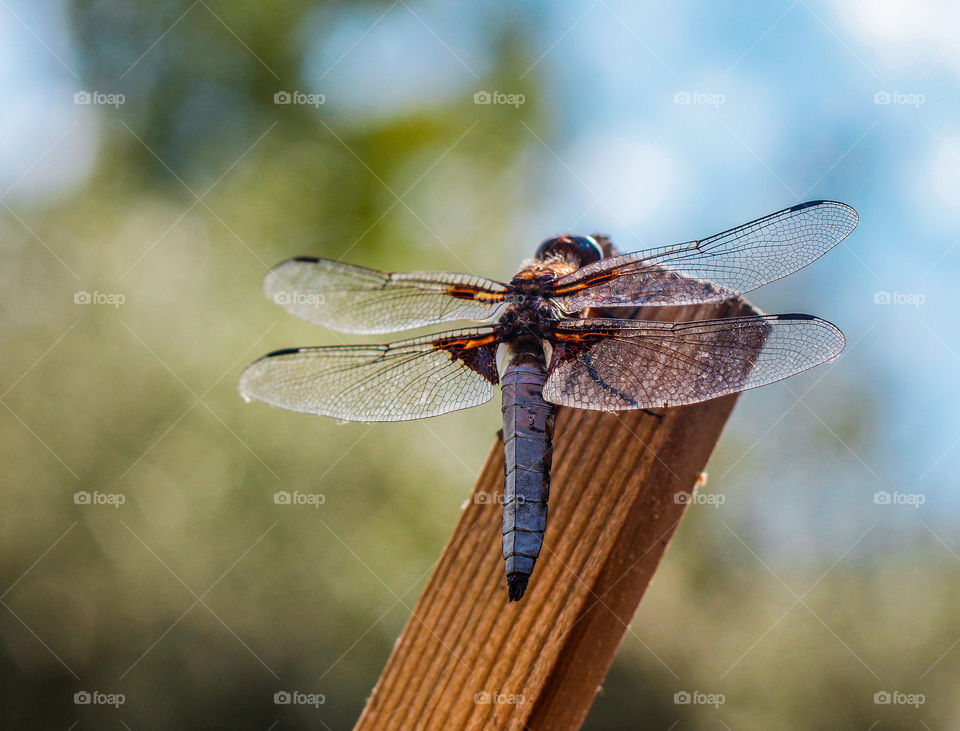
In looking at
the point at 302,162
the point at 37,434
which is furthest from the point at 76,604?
the point at 302,162

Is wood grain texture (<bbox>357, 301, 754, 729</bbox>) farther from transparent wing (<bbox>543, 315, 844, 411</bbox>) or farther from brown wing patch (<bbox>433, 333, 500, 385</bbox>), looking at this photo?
brown wing patch (<bbox>433, 333, 500, 385</bbox>)

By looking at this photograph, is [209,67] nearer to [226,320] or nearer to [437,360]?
[226,320]

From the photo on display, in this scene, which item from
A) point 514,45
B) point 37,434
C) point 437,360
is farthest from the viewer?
point 514,45

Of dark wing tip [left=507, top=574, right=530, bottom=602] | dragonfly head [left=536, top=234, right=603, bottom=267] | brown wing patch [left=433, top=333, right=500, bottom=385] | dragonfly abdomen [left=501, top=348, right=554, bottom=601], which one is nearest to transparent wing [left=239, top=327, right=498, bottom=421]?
brown wing patch [left=433, top=333, right=500, bottom=385]

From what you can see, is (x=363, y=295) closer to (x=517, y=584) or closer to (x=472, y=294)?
(x=472, y=294)

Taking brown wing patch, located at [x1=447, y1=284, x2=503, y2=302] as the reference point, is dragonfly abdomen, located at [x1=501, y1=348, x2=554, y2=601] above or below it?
below

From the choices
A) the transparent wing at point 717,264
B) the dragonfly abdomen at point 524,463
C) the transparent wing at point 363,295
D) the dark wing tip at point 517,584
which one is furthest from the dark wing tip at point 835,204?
the dark wing tip at point 517,584
